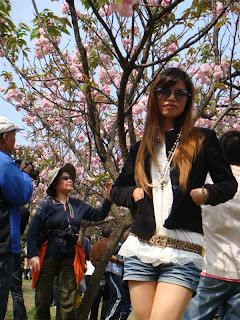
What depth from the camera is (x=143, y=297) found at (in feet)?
6.47

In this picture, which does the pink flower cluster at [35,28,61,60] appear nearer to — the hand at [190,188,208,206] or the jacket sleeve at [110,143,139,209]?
the jacket sleeve at [110,143,139,209]

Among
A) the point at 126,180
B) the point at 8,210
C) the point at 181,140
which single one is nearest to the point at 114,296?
the point at 8,210

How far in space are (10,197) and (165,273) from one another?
4.81 ft

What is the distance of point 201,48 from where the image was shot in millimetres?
6168

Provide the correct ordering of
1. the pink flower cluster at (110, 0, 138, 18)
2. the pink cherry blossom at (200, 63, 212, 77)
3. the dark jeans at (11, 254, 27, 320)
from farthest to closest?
1. the pink cherry blossom at (200, 63, 212, 77)
2. the dark jeans at (11, 254, 27, 320)
3. the pink flower cluster at (110, 0, 138, 18)

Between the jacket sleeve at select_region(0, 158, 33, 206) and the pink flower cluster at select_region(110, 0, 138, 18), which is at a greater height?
the pink flower cluster at select_region(110, 0, 138, 18)

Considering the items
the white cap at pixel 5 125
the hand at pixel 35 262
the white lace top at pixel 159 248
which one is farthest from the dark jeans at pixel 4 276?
the white lace top at pixel 159 248

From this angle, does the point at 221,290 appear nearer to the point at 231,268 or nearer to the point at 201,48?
the point at 231,268

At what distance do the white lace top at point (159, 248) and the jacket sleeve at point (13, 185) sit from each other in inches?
46.1

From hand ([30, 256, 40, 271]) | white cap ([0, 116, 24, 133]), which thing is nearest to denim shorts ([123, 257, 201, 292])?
white cap ([0, 116, 24, 133])

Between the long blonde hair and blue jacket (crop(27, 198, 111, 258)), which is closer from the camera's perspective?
the long blonde hair

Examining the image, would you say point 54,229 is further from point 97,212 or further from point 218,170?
point 218,170

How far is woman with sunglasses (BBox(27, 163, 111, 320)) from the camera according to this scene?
4305 millimetres

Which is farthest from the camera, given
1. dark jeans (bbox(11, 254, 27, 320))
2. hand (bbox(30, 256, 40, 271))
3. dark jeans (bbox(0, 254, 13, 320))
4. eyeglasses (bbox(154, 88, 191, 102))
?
dark jeans (bbox(11, 254, 27, 320))
